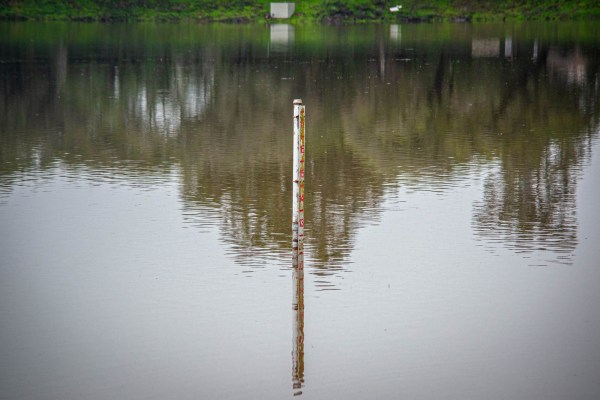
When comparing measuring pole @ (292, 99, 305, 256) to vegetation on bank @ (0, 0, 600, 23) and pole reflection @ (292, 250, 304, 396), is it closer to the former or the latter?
pole reflection @ (292, 250, 304, 396)

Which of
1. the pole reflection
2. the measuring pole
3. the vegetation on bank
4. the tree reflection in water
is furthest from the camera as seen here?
the vegetation on bank

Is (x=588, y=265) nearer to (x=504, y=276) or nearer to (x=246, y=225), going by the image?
(x=504, y=276)

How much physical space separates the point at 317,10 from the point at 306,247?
113567 mm

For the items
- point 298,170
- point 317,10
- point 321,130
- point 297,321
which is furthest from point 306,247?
point 317,10

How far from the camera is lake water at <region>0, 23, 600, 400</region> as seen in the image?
13.2m

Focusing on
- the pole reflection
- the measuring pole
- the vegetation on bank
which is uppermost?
the vegetation on bank

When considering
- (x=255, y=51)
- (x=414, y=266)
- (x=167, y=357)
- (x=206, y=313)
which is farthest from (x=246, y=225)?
(x=255, y=51)

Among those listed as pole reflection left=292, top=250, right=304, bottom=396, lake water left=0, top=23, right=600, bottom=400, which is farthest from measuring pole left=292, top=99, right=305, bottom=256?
lake water left=0, top=23, right=600, bottom=400

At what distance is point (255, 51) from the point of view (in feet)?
219

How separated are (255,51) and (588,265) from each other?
50.8 meters

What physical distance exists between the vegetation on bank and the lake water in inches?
3335

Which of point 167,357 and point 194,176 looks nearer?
point 167,357

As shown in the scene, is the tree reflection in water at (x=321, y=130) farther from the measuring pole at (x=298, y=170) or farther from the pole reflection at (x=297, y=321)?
the measuring pole at (x=298, y=170)

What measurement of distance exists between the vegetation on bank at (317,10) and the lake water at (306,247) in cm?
8472
